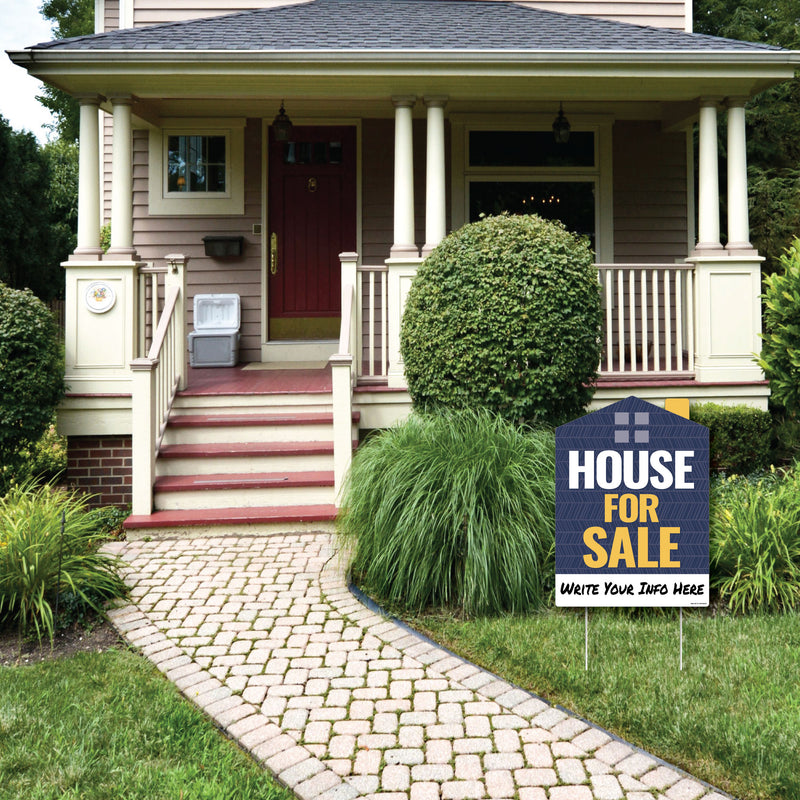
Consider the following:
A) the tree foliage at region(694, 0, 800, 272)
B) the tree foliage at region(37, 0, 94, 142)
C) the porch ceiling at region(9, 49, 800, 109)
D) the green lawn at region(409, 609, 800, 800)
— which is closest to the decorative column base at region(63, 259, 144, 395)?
the porch ceiling at region(9, 49, 800, 109)

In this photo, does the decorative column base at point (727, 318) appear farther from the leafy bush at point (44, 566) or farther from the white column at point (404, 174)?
the leafy bush at point (44, 566)

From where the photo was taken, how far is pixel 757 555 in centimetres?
394

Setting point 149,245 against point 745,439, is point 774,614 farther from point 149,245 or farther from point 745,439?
point 149,245

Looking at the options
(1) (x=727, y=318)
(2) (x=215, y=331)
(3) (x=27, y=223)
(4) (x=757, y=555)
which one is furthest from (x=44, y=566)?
(3) (x=27, y=223)

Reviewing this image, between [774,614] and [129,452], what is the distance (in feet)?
15.5

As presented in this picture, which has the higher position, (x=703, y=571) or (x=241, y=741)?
(x=703, y=571)

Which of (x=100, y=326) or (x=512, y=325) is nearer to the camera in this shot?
(x=512, y=325)

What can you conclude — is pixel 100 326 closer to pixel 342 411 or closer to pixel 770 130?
pixel 342 411

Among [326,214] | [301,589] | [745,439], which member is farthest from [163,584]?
[326,214]

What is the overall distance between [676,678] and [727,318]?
14.2 feet

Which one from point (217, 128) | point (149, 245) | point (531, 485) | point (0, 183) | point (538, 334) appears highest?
point (0, 183)

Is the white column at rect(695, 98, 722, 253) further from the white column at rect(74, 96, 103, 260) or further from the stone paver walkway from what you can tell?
the white column at rect(74, 96, 103, 260)

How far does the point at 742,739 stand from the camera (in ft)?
8.63

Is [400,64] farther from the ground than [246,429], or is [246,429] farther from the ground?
[400,64]
